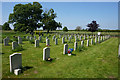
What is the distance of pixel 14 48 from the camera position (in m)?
10.2

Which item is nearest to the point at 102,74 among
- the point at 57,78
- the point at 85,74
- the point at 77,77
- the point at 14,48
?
the point at 85,74

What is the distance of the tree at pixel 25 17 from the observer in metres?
35.8

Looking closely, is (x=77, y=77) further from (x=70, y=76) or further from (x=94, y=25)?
(x=94, y=25)

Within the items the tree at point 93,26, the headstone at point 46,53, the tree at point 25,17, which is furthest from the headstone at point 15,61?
the tree at point 93,26

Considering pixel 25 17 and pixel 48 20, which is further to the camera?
pixel 48 20

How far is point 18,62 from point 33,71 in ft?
2.84

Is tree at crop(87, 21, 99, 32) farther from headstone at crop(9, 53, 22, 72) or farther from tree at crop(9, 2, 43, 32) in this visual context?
headstone at crop(9, 53, 22, 72)

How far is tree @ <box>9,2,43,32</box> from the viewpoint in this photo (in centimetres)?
3575

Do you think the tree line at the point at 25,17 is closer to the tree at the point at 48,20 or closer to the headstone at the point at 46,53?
the tree at the point at 48,20

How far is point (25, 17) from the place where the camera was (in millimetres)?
37031

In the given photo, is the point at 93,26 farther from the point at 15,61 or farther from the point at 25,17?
the point at 15,61

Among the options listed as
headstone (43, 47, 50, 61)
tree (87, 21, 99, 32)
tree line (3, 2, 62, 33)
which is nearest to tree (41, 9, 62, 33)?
tree line (3, 2, 62, 33)

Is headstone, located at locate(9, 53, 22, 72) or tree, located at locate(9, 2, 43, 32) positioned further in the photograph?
tree, located at locate(9, 2, 43, 32)

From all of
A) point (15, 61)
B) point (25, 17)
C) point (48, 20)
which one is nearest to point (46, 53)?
point (15, 61)
